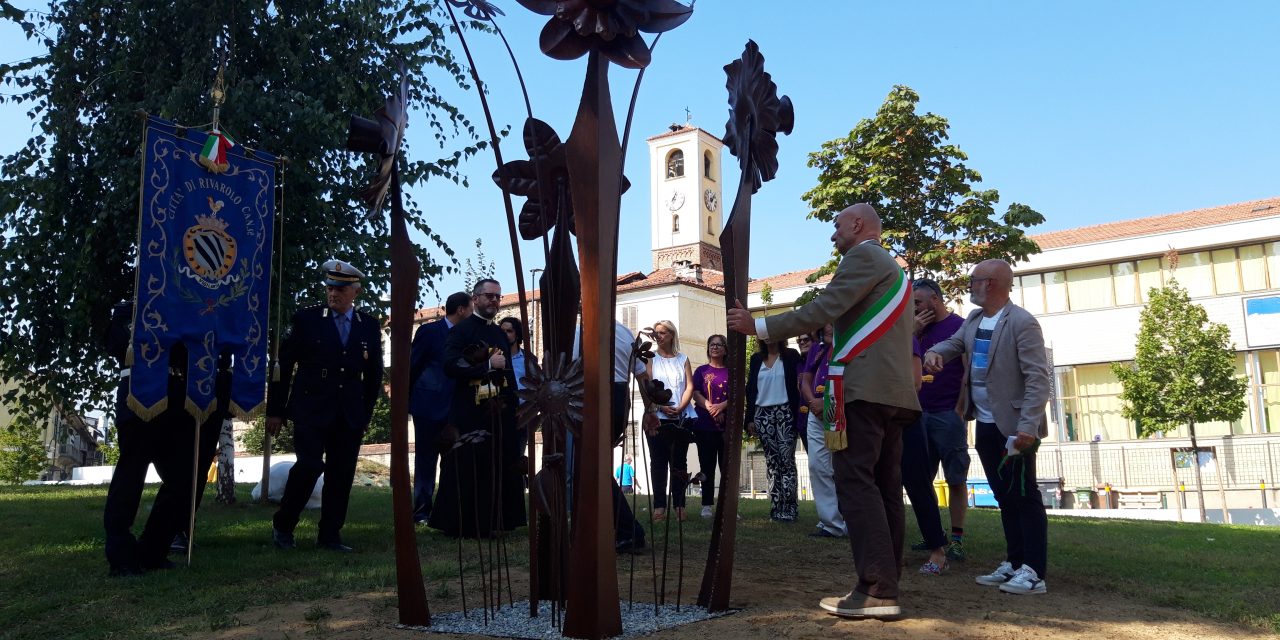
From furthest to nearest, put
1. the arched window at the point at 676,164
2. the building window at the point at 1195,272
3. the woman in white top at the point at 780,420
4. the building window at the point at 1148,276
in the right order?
the arched window at the point at 676,164 < the building window at the point at 1148,276 < the building window at the point at 1195,272 < the woman in white top at the point at 780,420

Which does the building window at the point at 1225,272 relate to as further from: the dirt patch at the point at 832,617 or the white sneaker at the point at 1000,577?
the white sneaker at the point at 1000,577

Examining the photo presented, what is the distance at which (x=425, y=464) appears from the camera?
29.1 feet

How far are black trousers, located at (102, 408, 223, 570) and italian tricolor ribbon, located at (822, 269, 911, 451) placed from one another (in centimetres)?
419

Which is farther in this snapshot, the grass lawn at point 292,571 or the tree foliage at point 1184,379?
the tree foliage at point 1184,379

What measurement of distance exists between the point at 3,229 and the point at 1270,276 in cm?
3806

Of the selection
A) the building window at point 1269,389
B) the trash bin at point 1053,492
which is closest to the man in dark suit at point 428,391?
the trash bin at point 1053,492

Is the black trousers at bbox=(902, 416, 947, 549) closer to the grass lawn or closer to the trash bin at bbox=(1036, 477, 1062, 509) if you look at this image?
the grass lawn

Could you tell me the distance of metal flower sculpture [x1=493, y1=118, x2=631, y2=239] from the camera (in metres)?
5.22

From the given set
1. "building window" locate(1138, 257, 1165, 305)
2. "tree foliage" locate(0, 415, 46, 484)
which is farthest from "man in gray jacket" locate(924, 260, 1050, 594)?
"building window" locate(1138, 257, 1165, 305)

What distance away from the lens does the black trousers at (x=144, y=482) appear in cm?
614

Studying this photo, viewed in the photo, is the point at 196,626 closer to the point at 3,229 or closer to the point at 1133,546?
the point at 1133,546

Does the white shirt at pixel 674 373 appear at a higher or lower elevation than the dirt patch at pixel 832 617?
higher

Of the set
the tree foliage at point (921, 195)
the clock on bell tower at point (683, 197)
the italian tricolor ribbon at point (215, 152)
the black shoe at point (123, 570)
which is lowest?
the black shoe at point (123, 570)

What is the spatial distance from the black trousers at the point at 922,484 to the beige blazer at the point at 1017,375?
0.77m
